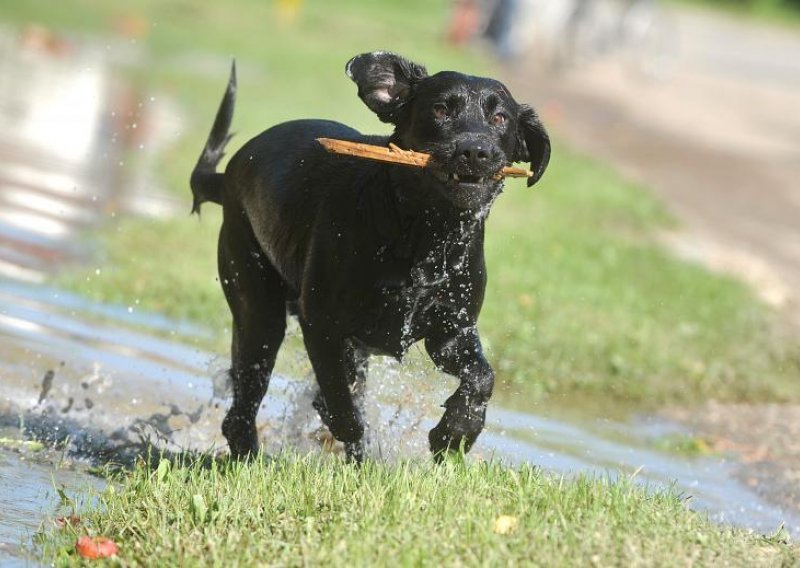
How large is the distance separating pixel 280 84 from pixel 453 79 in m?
16.6

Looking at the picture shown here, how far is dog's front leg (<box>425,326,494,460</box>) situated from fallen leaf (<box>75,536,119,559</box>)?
153 cm

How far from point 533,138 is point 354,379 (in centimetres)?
123

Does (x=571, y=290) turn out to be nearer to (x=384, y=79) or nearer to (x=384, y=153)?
(x=384, y=79)

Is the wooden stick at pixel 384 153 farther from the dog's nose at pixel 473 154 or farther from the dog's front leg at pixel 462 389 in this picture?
the dog's front leg at pixel 462 389

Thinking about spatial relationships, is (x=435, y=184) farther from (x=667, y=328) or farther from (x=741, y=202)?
(x=741, y=202)

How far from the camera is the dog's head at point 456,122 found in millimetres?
5625

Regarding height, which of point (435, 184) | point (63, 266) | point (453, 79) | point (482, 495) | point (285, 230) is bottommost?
point (63, 266)

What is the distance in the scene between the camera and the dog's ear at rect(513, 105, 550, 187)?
20.5 feet

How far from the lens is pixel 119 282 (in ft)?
32.2

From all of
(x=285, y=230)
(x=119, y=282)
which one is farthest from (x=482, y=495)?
(x=119, y=282)

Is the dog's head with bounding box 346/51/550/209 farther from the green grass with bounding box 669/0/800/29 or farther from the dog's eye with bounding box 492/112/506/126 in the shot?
the green grass with bounding box 669/0/800/29

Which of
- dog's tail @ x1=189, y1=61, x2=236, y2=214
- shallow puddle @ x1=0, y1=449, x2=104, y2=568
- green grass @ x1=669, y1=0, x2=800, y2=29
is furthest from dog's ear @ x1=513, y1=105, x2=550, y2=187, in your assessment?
green grass @ x1=669, y1=0, x2=800, y2=29

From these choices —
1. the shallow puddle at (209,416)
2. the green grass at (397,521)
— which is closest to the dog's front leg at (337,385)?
the shallow puddle at (209,416)

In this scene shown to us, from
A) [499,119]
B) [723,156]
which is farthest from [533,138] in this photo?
[723,156]
